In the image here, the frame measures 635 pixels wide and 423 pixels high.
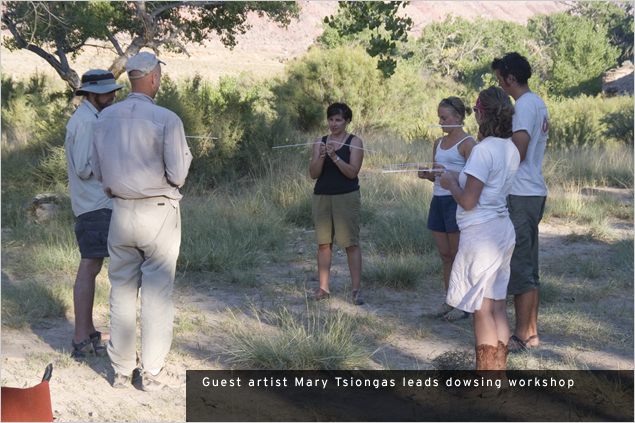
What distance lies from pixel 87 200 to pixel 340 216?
6.99 feet

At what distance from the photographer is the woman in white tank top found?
15.8ft

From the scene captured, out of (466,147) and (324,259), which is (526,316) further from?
(324,259)

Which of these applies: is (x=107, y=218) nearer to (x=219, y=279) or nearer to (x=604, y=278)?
(x=219, y=279)

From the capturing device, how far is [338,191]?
5.49 m

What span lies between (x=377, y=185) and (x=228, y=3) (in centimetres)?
720

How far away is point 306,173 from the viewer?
10.3 m

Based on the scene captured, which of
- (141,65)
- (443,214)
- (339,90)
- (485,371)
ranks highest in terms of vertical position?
(339,90)

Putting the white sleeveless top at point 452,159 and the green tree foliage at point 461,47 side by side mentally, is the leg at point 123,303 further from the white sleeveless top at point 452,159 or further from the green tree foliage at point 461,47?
the green tree foliage at point 461,47

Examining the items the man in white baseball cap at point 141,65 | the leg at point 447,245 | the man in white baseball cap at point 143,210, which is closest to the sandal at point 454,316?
the leg at point 447,245

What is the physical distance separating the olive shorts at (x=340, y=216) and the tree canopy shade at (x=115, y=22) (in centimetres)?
886

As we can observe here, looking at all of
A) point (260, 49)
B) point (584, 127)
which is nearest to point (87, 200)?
point (584, 127)

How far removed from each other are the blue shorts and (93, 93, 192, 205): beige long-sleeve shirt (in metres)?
2.25

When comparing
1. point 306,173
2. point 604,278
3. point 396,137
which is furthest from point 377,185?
point 396,137
